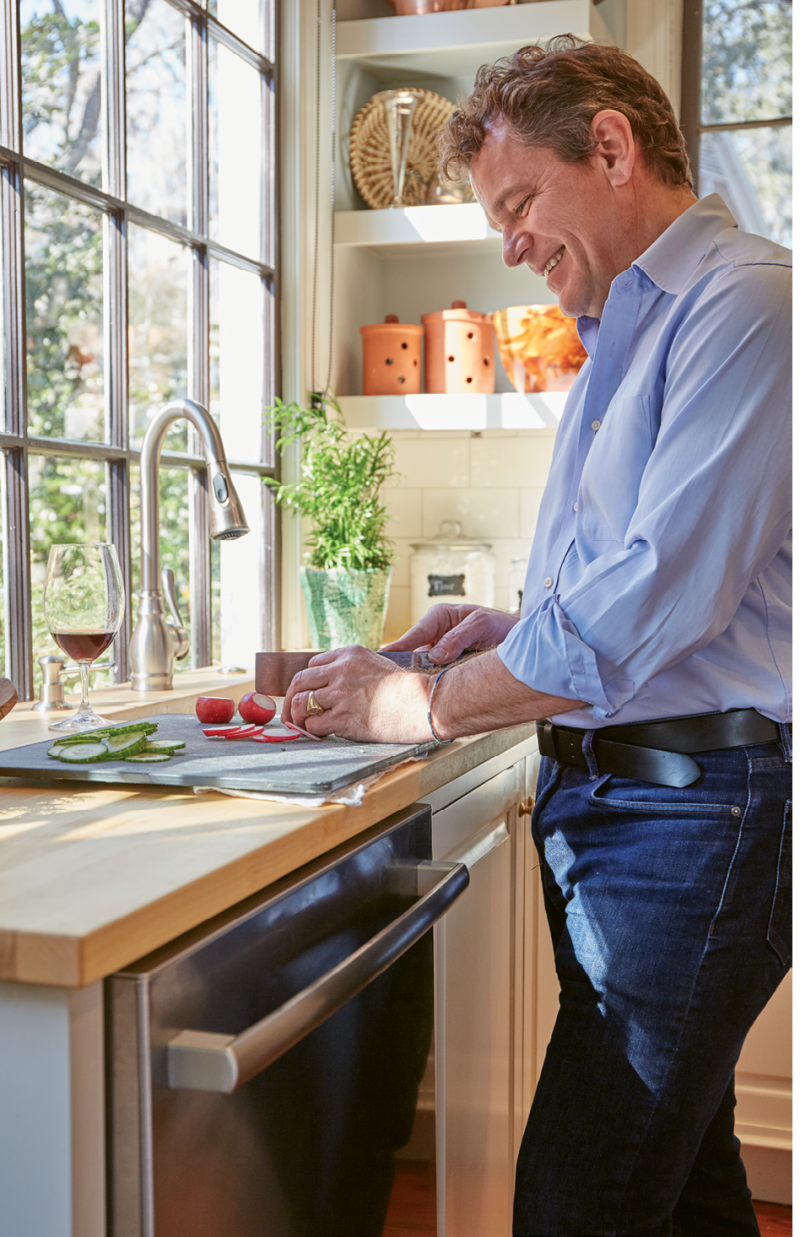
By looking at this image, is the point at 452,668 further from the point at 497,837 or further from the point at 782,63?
the point at 782,63

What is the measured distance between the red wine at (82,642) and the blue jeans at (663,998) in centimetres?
65

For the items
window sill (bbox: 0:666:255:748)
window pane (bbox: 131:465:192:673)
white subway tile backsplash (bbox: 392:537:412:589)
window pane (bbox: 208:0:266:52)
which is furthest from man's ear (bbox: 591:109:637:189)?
white subway tile backsplash (bbox: 392:537:412:589)

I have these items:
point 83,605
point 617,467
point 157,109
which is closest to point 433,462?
point 157,109

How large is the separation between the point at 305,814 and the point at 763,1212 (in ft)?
5.95

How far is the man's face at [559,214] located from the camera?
1285 millimetres

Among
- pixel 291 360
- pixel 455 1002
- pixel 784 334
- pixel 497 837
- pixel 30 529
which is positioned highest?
pixel 291 360

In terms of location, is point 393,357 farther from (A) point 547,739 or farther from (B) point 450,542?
(A) point 547,739

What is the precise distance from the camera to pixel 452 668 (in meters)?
1.24

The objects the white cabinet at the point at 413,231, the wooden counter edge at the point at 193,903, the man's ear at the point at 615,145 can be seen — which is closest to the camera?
the wooden counter edge at the point at 193,903

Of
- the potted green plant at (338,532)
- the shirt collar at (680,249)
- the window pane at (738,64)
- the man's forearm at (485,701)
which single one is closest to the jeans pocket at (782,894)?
the man's forearm at (485,701)

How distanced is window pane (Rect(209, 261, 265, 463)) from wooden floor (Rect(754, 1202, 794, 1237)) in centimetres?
193

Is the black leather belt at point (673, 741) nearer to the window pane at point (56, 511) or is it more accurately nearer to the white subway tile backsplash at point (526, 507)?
the window pane at point (56, 511)

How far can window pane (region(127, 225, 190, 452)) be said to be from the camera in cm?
217

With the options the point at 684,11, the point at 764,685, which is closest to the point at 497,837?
the point at 764,685
